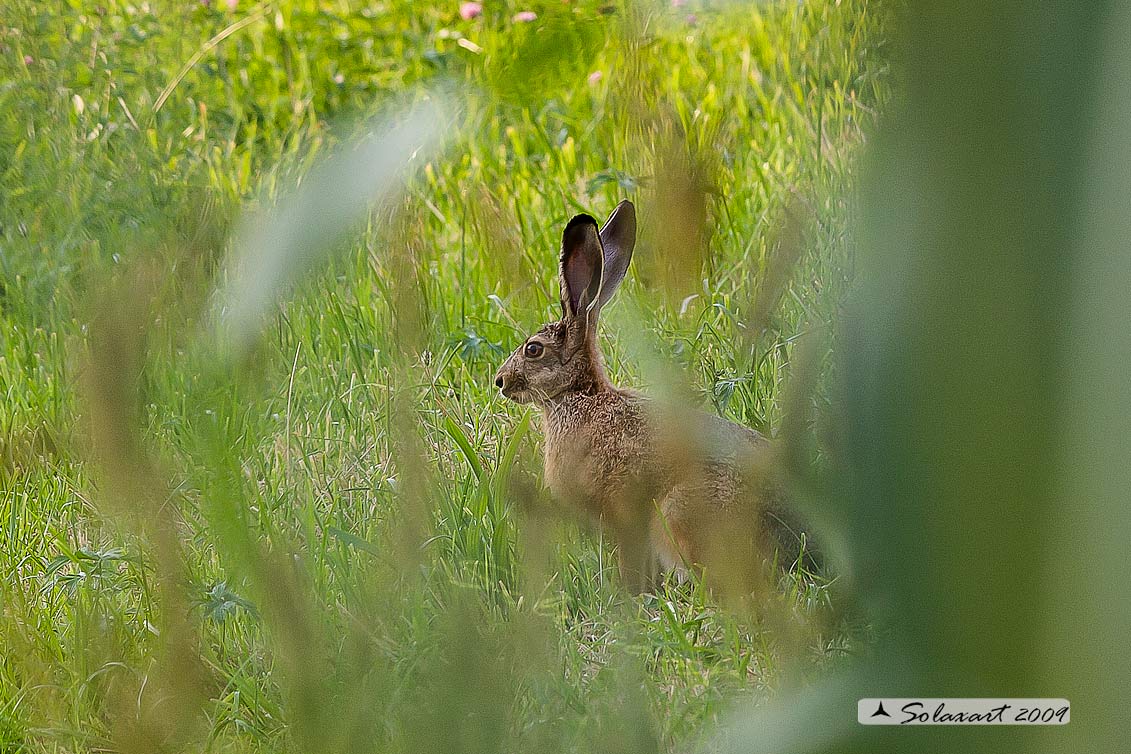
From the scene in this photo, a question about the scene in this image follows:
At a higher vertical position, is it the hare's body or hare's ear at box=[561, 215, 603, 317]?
hare's ear at box=[561, 215, 603, 317]

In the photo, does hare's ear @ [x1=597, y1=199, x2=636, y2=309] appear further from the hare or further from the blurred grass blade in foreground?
the blurred grass blade in foreground

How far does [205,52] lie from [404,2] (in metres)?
0.16

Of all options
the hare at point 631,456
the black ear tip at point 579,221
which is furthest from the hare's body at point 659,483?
the black ear tip at point 579,221

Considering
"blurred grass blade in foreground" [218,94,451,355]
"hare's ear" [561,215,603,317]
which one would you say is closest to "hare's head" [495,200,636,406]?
"hare's ear" [561,215,603,317]

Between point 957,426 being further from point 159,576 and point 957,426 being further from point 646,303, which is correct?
point 159,576

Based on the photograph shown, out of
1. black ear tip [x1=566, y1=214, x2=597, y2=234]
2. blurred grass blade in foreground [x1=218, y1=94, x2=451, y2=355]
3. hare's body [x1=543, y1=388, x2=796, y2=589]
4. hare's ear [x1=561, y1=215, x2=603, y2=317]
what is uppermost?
blurred grass blade in foreground [x1=218, y1=94, x2=451, y2=355]

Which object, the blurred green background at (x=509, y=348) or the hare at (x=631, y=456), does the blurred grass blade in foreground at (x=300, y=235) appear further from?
the hare at (x=631, y=456)

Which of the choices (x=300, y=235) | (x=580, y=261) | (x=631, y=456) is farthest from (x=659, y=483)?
(x=300, y=235)

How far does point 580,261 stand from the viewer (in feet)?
2.55

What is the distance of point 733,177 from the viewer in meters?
0.66

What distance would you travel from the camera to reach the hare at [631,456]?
21.7 inches

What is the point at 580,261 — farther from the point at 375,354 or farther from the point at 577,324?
the point at 375,354

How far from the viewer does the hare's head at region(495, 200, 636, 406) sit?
722mm

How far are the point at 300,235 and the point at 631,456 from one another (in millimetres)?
401
